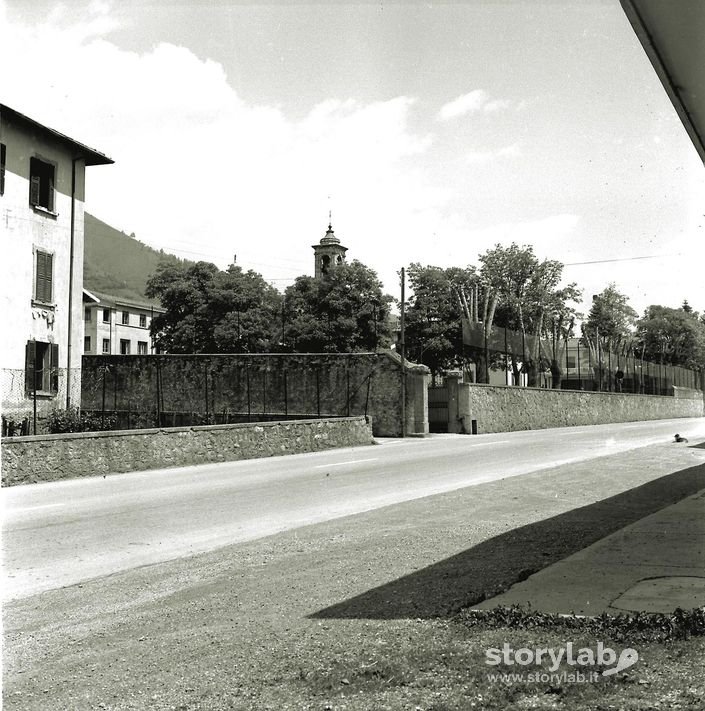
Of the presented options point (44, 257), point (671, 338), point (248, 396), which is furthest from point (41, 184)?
point (671, 338)

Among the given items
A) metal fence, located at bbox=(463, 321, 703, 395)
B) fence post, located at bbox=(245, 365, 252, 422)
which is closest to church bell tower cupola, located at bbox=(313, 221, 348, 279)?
metal fence, located at bbox=(463, 321, 703, 395)

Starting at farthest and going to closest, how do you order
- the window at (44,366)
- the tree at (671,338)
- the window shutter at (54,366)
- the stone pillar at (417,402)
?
1. the tree at (671,338)
2. the stone pillar at (417,402)
3. the window shutter at (54,366)
4. the window at (44,366)

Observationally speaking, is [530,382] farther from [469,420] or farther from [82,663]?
[82,663]

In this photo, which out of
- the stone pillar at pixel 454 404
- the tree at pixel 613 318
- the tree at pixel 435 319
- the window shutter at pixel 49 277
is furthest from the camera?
the tree at pixel 613 318

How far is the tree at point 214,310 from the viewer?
2208 inches

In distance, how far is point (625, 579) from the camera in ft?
18.5

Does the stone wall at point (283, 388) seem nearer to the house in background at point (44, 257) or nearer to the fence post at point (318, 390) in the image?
the fence post at point (318, 390)

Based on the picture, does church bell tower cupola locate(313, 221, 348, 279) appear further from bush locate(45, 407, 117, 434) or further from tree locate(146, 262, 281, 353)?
bush locate(45, 407, 117, 434)

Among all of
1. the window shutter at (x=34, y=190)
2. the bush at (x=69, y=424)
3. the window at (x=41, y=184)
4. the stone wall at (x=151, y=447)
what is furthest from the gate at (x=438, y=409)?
the window shutter at (x=34, y=190)

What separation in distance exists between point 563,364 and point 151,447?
44.6 m

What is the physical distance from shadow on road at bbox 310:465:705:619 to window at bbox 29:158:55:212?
74.3ft

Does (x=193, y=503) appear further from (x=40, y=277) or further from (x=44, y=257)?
(x=44, y=257)

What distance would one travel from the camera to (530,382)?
51.2 m

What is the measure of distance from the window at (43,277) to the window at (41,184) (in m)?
1.69
